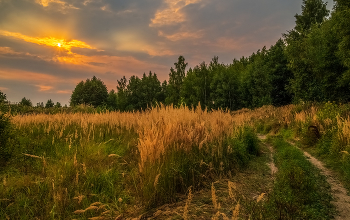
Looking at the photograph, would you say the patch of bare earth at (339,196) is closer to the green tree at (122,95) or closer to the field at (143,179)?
the field at (143,179)

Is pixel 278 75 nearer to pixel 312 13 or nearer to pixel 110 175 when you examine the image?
pixel 312 13

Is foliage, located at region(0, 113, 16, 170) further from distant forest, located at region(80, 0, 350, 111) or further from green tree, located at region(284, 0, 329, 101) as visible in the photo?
green tree, located at region(284, 0, 329, 101)

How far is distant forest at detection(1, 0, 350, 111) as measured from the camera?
24.8 meters

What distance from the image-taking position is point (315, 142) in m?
10.4

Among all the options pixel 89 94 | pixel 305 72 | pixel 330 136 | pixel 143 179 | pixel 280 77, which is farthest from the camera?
pixel 89 94

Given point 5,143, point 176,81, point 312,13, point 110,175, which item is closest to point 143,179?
point 110,175

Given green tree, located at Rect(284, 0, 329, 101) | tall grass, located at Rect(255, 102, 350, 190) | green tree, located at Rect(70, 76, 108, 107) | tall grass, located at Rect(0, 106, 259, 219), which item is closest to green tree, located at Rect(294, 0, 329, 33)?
green tree, located at Rect(284, 0, 329, 101)

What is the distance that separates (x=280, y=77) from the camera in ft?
125

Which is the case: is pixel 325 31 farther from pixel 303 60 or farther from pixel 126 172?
pixel 126 172

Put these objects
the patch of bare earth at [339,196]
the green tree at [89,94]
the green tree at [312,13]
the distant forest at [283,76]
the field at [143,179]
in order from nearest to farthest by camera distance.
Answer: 1. the field at [143,179]
2. the patch of bare earth at [339,196]
3. the distant forest at [283,76]
4. the green tree at [312,13]
5. the green tree at [89,94]

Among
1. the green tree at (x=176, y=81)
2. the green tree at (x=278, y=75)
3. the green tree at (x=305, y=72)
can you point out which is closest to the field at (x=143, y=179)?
the green tree at (x=305, y=72)

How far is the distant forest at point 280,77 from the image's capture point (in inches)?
978

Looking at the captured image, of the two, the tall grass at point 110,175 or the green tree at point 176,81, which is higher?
the green tree at point 176,81

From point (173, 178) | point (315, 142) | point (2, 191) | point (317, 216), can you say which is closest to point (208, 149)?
point (173, 178)
